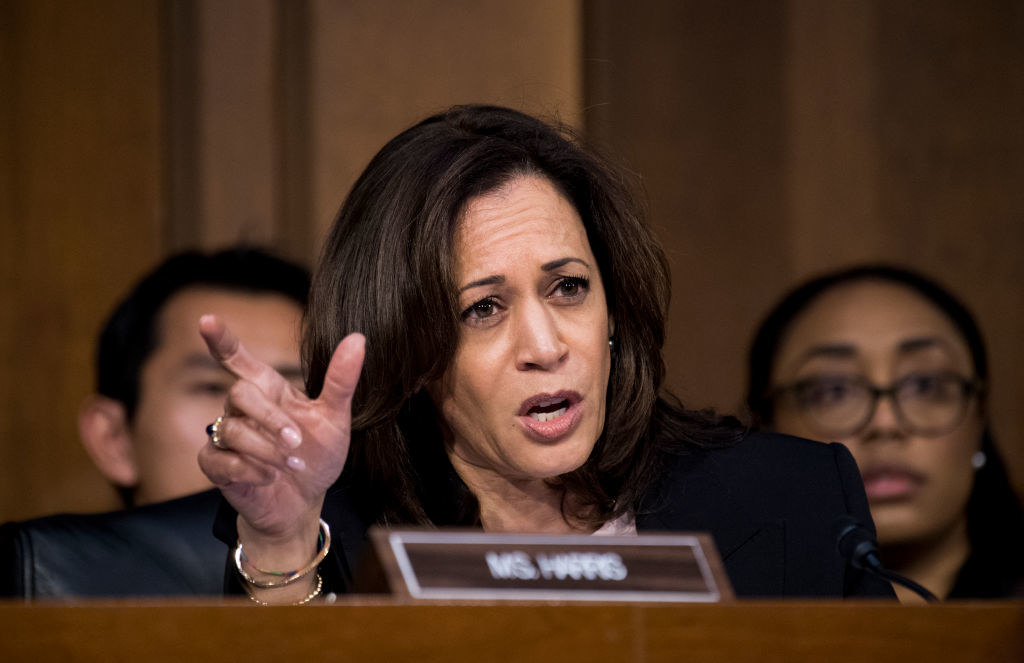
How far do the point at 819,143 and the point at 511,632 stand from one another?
2.85 m

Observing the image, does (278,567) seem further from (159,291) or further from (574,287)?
(159,291)

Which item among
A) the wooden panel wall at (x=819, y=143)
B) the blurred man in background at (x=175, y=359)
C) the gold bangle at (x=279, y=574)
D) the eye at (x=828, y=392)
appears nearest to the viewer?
the gold bangle at (x=279, y=574)

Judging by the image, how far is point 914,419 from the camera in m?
2.57

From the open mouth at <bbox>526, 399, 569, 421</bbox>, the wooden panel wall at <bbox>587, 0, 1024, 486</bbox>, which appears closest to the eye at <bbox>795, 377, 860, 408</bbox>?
the wooden panel wall at <bbox>587, 0, 1024, 486</bbox>

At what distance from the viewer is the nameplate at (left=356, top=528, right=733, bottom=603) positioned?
89 cm

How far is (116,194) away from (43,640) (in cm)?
258

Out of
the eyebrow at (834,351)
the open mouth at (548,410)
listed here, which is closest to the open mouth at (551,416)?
the open mouth at (548,410)

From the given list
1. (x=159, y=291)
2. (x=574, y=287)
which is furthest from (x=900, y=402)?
(x=159, y=291)

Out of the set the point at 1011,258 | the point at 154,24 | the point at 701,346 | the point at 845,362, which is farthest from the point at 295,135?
the point at 1011,258

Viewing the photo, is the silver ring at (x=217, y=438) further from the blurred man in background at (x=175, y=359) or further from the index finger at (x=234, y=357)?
the blurred man in background at (x=175, y=359)

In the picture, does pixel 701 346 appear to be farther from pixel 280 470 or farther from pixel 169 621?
pixel 169 621

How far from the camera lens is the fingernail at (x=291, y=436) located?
3.92 feet

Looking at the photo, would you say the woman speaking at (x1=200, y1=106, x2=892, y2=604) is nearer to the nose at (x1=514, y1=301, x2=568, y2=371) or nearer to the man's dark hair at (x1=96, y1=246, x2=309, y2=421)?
the nose at (x1=514, y1=301, x2=568, y2=371)

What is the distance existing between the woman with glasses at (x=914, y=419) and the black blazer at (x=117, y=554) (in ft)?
4.53
